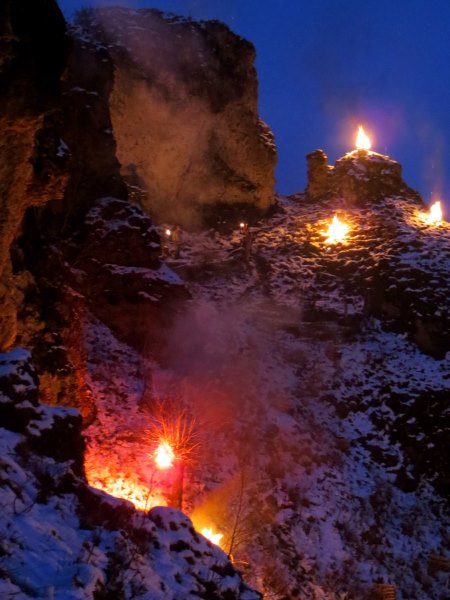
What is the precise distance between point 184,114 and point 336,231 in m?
13.3

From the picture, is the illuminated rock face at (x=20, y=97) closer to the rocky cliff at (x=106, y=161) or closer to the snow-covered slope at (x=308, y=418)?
the rocky cliff at (x=106, y=161)

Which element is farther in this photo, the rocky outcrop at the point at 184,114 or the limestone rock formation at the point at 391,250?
the rocky outcrop at the point at 184,114

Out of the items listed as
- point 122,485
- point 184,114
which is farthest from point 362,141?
point 122,485

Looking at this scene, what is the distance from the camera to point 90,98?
68.5 feet

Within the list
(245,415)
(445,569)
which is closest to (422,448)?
(445,569)

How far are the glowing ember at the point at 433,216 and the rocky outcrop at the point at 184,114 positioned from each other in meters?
10.8

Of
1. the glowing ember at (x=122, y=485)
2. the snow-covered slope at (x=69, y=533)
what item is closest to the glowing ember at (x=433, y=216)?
the glowing ember at (x=122, y=485)

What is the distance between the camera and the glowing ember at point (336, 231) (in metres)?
31.9

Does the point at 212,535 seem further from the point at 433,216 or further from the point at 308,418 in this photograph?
the point at 433,216

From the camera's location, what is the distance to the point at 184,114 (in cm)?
3500

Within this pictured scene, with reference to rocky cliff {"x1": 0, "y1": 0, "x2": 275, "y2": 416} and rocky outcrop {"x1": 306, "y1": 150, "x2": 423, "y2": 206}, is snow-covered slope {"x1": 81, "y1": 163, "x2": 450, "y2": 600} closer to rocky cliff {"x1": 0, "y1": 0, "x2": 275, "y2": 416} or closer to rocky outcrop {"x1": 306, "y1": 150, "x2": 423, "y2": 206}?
rocky cliff {"x1": 0, "y1": 0, "x2": 275, "y2": 416}

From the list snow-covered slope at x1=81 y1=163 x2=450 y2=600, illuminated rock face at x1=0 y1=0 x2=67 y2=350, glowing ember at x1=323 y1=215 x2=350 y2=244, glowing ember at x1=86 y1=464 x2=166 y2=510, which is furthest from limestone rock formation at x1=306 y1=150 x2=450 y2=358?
illuminated rock face at x1=0 y1=0 x2=67 y2=350

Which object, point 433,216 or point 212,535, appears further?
point 433,216

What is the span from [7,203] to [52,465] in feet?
17.6
